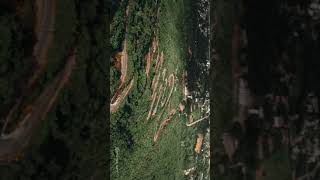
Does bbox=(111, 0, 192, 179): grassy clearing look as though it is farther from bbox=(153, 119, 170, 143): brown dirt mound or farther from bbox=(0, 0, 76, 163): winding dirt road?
bbox=(0, 0, 76, 163): winding dirt road

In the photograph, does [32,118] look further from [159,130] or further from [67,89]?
[159,130]

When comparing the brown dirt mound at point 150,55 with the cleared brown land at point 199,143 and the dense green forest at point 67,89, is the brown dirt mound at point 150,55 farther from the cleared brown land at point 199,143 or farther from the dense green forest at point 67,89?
the cleared brown land at point 199,143

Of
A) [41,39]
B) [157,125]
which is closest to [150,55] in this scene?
[157,125]

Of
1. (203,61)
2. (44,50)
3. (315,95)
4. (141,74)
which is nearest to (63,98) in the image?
(44,50)

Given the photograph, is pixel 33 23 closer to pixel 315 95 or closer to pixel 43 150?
pixel 43 150

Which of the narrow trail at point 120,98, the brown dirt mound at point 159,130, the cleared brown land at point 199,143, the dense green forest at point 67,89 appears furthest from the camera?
the cleared brown land at point 199,143

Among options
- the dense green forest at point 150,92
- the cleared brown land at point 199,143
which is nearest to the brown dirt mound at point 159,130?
the dense green forest at point 150,92
